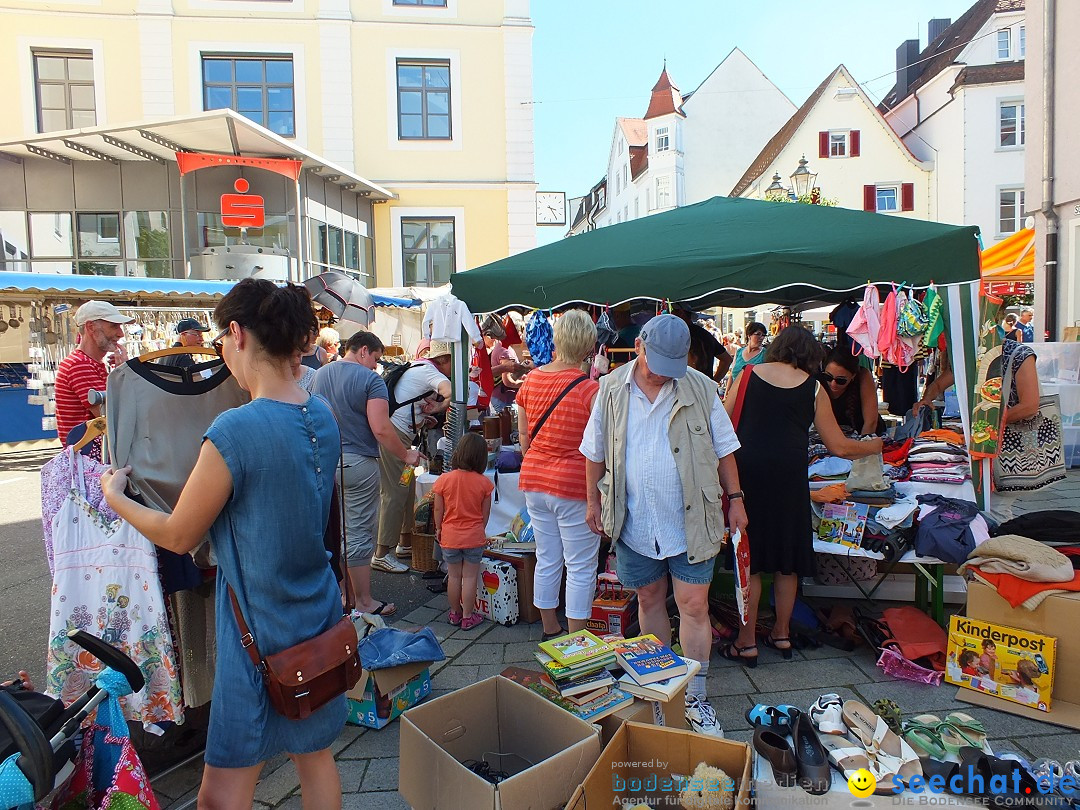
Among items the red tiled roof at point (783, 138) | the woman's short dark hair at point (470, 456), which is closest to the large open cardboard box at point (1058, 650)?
the woman's short dark hair at point (470, 456)

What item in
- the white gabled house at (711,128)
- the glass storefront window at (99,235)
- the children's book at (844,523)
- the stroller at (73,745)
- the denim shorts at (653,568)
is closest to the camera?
the stroller at (73,745)

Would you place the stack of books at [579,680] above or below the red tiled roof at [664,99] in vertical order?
below

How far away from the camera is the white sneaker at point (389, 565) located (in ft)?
18.0

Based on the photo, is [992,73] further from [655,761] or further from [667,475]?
[655,761]

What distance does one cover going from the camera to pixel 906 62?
1216 inches

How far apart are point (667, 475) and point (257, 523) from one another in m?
1.79

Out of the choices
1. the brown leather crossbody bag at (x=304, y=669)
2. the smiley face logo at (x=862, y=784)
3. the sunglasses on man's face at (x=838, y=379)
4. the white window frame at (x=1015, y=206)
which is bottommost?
the smiley face logo at (x=862, y=784)

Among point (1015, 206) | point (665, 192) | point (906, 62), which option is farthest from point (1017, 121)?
point (665, 192)

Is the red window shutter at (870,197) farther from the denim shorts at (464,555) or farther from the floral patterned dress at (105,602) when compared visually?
the floral patterned dress at (105,602)

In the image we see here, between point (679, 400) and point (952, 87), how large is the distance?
27.8m

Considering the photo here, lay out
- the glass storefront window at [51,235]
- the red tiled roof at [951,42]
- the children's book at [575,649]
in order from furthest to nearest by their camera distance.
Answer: the red tiled roof at [951,42]
the glass storefront window at [51,235]
the children's book at [575,649]

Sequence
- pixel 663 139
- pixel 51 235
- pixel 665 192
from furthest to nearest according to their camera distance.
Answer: pixel 663 139
pixel 665 192
pixel 51 235

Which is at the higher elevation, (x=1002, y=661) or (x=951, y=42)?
(x=951, y=42)

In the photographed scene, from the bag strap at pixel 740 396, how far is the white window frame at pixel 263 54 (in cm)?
1510
